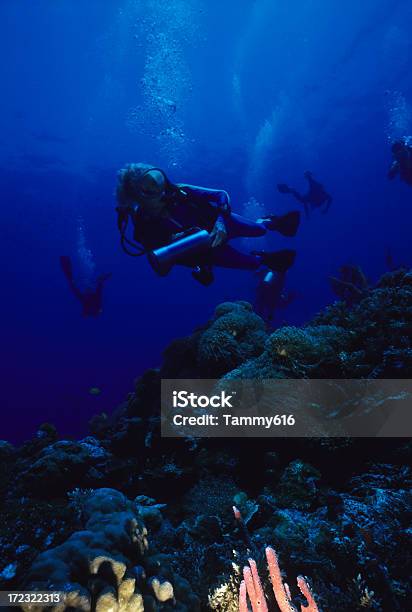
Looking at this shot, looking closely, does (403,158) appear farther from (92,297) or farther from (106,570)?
(106,570)

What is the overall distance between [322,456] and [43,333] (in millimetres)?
79874

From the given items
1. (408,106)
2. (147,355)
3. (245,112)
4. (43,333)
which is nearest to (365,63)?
(245,112)

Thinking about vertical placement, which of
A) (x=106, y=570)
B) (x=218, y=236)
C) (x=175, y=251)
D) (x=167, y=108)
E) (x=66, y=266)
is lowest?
(x=106, y=570)

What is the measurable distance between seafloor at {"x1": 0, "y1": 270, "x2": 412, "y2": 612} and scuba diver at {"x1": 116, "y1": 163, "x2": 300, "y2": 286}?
1.46 meters

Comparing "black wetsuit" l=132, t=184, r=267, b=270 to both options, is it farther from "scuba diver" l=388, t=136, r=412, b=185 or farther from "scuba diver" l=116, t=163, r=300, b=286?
"scuba diver" l=388, t=136, r=412, b=185

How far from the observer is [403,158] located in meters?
12.9

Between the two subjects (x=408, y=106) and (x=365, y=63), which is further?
(x=408, y=106)

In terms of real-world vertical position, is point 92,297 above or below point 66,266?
below

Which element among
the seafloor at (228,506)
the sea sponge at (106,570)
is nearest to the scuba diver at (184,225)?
the seafloor at (228,506)

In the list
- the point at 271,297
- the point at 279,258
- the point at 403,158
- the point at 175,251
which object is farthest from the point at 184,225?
the point at 403,158

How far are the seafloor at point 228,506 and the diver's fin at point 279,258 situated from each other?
1.32 meters

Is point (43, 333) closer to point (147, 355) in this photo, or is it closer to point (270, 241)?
point (147, 355)

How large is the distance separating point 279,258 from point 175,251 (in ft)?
8.00

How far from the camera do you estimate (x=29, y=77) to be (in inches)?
922
